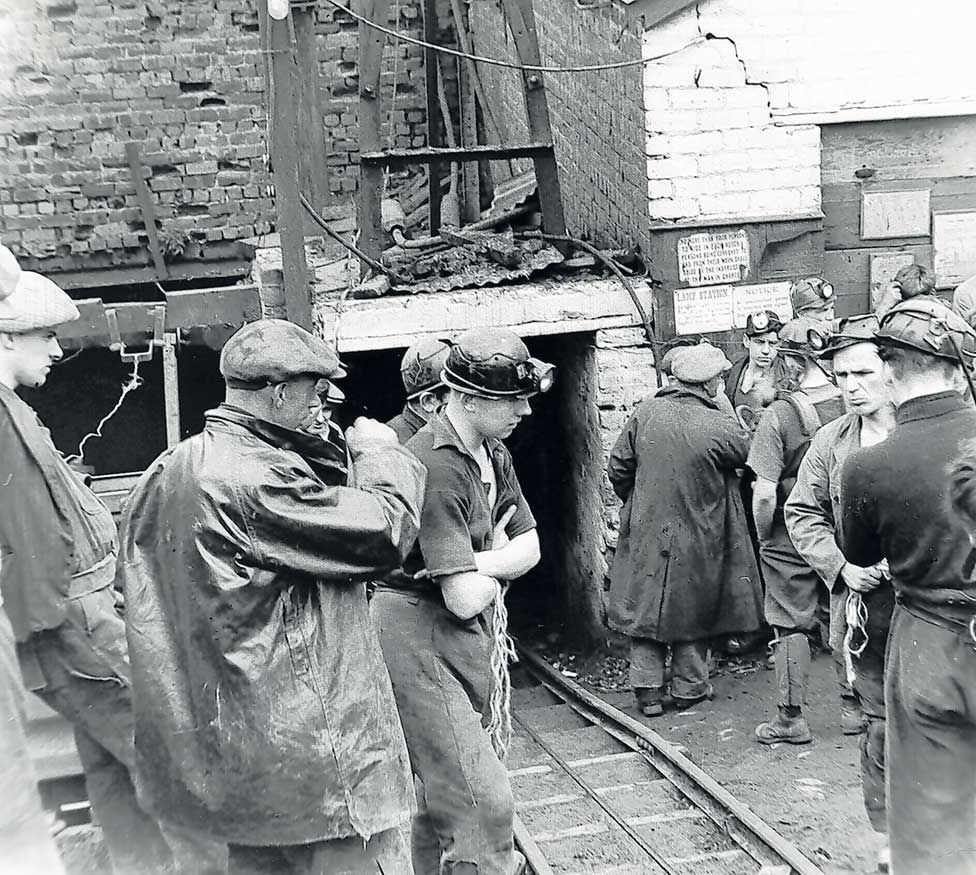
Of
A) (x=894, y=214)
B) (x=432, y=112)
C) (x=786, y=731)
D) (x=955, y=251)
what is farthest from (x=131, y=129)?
(x=786, y=731)

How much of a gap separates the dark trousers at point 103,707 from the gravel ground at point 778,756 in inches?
109

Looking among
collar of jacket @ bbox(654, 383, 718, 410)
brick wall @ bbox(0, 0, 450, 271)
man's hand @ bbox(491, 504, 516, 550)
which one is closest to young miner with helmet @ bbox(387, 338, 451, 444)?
man's hand @ bbox(491, 504, 516, 550)

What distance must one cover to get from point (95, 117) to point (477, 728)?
9355 mm

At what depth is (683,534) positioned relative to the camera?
743 cm

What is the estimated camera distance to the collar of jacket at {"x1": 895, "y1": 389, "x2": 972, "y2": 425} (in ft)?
13.2

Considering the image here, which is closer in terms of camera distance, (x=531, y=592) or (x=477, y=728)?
(x=477, y=728)

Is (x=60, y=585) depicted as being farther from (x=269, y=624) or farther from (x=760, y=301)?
(x=760, y=301)

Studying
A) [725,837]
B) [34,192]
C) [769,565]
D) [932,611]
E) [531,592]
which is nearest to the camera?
[932,611]

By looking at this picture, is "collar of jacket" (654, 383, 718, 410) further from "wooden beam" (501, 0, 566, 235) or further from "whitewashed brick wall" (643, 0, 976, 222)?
"wooden beam" (501, 0, 566, 235)

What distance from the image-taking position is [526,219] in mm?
9844

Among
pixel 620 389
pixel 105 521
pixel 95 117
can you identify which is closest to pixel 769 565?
pixel 620 389

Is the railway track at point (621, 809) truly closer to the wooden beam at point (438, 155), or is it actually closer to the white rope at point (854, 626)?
the white rope at point (854, 626)

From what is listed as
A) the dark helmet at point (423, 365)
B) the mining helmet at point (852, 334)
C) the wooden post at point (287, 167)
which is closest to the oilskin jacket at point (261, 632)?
the dark helmet at point (423, 365)

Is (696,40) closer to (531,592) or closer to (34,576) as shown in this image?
(531,592)
